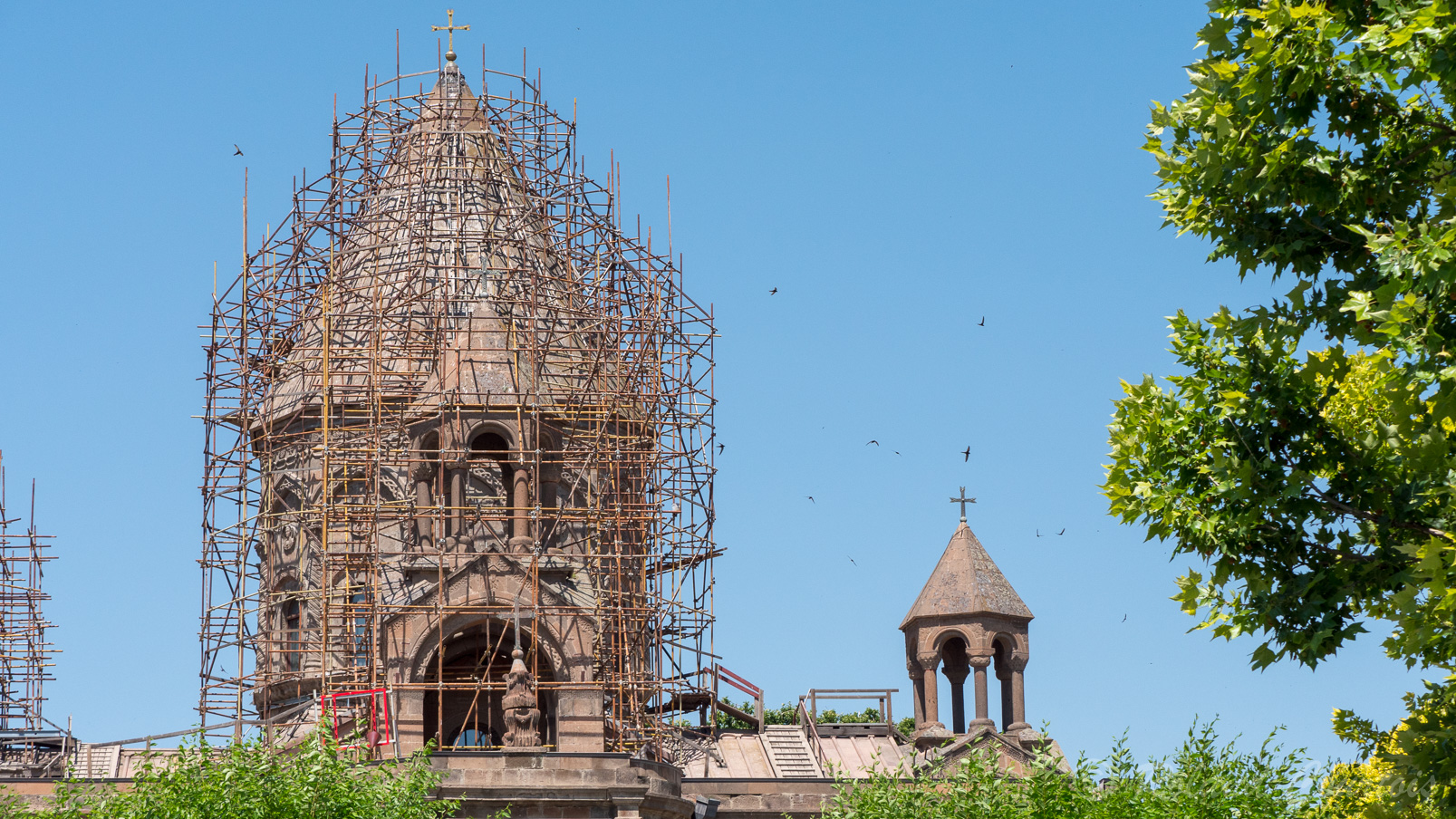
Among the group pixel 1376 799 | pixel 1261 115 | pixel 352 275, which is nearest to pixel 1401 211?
pixel 1261 115

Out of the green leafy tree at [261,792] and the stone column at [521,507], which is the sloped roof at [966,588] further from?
the green leafy tree at [261,792]

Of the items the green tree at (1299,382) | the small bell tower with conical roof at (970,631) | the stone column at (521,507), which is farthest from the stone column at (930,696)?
the green tree at (1299,382)

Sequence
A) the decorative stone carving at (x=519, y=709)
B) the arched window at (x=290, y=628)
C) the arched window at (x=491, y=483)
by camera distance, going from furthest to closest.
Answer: the arched window at (x=290, y=628) < the arched window at (x=491, y=483) < the decorative stone carving at (x=519, y=709)

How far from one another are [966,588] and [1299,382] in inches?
986

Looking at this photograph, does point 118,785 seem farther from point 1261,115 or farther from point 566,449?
point 1261,115

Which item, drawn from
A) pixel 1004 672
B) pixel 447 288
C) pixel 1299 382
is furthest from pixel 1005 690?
pixel 1299 382

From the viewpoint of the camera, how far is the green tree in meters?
18.9

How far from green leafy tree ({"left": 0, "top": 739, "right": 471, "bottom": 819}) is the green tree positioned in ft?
45.5

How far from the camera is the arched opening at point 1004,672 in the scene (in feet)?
148

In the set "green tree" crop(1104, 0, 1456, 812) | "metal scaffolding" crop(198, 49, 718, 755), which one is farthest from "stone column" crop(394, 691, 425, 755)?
"green tree" crop(1104, 0, 1456, 812)

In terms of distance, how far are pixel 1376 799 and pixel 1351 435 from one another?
34.5ft

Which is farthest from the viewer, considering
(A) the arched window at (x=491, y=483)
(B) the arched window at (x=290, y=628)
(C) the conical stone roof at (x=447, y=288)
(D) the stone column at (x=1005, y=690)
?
(D) the stone column at (x=1005, y=690)

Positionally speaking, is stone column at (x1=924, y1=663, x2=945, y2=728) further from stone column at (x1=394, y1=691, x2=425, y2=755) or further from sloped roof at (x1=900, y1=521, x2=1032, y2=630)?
stone column at (x1=394, y1=691, x2=425, y2=755)

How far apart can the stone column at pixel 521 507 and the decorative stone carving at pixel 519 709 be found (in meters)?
4.00
